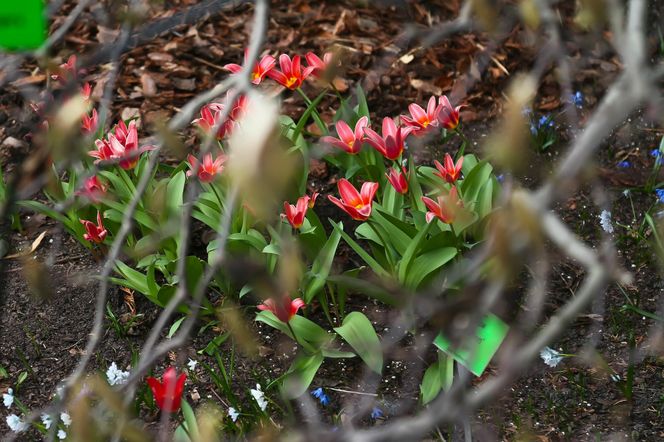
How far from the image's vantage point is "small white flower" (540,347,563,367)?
2348 mm

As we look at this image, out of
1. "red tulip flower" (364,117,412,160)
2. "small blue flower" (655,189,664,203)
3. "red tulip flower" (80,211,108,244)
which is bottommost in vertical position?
"red tulip flower" (80,211,108,244)

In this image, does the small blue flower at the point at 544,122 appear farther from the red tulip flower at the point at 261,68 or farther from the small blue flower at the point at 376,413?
the small blue flower at the point at 376,413

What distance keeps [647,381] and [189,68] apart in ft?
7.18

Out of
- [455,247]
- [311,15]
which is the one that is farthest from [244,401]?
[311,15]

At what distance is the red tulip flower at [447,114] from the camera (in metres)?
2.40

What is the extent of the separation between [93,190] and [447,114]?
1.01 metres

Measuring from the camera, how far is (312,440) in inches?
41.5

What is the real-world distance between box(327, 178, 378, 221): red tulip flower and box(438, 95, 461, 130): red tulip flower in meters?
0.30

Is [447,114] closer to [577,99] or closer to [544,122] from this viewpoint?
[544,122]

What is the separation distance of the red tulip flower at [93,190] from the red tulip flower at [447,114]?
0.97 metres

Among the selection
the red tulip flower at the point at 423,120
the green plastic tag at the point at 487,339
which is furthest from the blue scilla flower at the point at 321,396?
the red tulip flower at the point at 423,120

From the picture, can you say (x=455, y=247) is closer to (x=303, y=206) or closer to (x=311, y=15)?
(x=303, y=206)

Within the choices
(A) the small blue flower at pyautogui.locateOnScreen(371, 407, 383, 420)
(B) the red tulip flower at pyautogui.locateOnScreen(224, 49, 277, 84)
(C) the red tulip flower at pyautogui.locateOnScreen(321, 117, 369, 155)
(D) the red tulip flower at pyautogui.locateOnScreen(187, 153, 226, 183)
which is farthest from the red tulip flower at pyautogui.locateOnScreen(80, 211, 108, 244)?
(A) the small blue flower at pyautogui.locateOnScreen(371, 407, 383, 420)

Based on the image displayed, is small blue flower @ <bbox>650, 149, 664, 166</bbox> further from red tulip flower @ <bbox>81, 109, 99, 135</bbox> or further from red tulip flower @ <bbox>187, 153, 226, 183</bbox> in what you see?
red tulip flower @ <bbox>81, 109, 99, 135</bbox>
